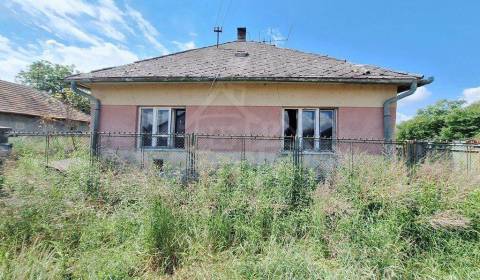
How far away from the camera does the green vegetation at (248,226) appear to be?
3.33 meters

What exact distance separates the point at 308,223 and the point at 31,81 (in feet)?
137

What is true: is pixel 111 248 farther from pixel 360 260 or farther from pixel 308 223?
pixel 360 260

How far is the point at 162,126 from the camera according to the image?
8.15m

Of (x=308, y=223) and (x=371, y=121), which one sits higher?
(x=371, y=121)

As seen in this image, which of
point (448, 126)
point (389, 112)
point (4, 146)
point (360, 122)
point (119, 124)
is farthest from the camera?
point (448, 126)

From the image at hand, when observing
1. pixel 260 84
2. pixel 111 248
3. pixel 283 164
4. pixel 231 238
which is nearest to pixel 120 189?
pixel 111 248

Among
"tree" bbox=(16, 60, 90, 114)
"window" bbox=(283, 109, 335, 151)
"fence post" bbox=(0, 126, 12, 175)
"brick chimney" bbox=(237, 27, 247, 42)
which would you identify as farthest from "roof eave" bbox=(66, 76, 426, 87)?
"tree" bbox=(16, 60, 90, 114)

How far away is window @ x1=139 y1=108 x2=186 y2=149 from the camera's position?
8038 mm

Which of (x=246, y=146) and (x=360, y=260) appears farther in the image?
(x=246, y=146)

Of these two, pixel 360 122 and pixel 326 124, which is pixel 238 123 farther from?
pixel 360 122

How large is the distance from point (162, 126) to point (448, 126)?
22.1 metres

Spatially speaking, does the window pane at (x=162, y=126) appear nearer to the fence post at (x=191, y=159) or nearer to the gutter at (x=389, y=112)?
the fence post at (x=191, y=159)

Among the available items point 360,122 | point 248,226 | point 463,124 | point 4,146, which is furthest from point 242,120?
point 463,124

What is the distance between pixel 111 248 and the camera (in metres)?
3.71
